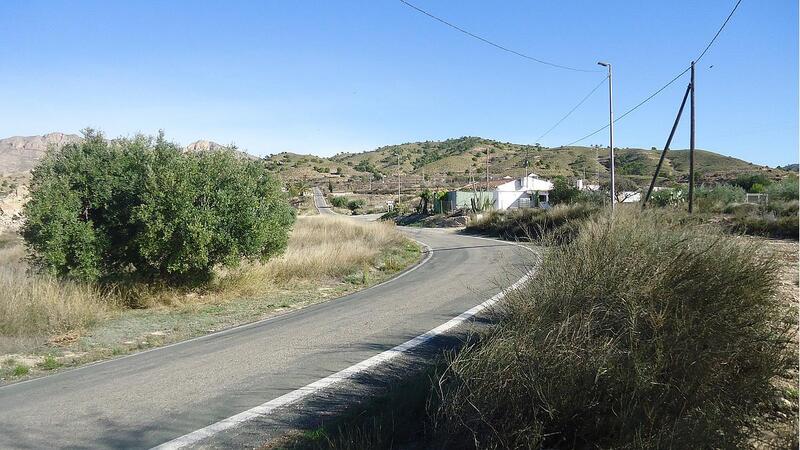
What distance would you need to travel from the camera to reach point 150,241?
1443 centimetres

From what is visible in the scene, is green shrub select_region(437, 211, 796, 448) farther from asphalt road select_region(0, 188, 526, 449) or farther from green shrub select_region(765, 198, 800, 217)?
green shrub select_region(765, 198, 800, 217)

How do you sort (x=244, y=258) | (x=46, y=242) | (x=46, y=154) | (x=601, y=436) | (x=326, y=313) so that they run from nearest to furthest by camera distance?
(x=601, y=436)
(x=326, y=313)
(x=46, y=242)
(x=46, y=154)
(x=244, y=258)

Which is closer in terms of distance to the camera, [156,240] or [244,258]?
[156,240]

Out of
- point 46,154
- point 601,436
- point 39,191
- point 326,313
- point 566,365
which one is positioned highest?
point 46,154

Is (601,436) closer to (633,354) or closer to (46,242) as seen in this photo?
(633,354)

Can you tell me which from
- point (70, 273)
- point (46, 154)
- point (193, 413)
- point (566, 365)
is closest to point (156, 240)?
point (70, 273)

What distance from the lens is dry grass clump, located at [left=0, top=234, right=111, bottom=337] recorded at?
1112 cm

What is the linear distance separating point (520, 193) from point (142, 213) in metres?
59.0

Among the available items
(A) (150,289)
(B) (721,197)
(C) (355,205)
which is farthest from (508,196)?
(A) (150,289)

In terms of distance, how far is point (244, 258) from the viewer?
16.9m

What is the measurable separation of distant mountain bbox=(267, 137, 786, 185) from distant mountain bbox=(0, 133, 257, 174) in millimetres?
43231

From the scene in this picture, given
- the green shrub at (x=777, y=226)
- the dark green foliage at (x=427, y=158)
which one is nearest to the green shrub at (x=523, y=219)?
the green shrub at (x=777, y=226)

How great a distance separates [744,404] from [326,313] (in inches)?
373

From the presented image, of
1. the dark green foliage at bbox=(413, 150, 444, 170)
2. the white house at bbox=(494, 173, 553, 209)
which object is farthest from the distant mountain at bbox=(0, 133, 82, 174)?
the dark green foliage at bbox=(413, 150, 444, 170)
